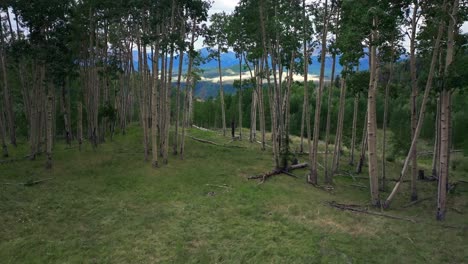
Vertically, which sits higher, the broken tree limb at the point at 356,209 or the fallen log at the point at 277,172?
the fallen log at the point at 277,172

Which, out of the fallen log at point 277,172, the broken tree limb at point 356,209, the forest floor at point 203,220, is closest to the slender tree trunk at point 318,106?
the forest floor at point 203,220

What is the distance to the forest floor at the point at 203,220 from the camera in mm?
9828

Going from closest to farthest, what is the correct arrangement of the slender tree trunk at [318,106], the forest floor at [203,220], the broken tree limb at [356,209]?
the forest floor at [203,220] → the broken tree limb at [356,209] → the slender tree trunk at [318,106]

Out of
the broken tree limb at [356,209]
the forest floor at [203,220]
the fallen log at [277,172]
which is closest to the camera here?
the forest floor at [203,220]

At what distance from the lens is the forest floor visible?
9828mm

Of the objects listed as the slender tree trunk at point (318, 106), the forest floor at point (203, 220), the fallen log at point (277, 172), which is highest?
the slender tree trunk at point (318, 106)

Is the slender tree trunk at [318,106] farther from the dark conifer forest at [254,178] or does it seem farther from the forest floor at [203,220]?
the forest floor at [203,220]

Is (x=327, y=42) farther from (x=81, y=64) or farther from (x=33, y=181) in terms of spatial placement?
(x=81, y=64)

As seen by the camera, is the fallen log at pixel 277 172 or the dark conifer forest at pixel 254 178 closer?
the dark conifer forest at pixel 254 178

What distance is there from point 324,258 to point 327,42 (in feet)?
38.7

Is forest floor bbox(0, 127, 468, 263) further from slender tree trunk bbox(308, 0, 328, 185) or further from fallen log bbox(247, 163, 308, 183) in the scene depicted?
slender tree trunk bbox(308, 0, 328, 185)

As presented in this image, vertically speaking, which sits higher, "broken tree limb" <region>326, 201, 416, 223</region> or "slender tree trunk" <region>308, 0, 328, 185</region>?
"slender tree trunk" <region>308, 0, 328, 185</region>

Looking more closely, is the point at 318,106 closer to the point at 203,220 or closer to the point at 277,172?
the point at 277,172

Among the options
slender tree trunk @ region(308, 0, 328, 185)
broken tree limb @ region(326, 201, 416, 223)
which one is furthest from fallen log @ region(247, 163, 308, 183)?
broken tree limb @ region(326, 201, 416, 223)
